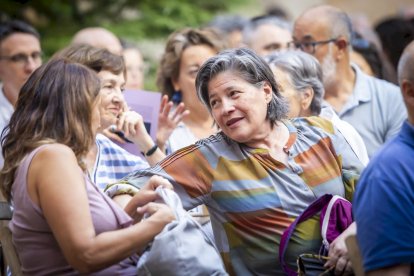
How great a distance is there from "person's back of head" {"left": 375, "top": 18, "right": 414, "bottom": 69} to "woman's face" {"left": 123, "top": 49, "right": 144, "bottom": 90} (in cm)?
256

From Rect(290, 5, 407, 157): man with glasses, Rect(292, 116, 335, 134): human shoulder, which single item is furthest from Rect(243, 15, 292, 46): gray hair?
Rect(292, 116, 335, 134): human shoulder

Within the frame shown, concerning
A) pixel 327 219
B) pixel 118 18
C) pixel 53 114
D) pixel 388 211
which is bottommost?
pixel 327 219

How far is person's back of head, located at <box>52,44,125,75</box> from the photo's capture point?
17.9 feet

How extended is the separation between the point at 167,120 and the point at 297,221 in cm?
180

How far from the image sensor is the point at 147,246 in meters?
4.13

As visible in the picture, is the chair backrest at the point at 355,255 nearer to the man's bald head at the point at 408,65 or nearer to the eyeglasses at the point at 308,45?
the man's bald head at the point at 408,65

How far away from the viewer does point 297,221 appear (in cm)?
440

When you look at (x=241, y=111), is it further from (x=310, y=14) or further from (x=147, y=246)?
(x=310, y=14)

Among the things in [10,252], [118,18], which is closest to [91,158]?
[10,252]

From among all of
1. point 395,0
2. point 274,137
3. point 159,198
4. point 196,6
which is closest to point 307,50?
Result: point 274,137

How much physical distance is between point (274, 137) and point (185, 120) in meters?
1.96

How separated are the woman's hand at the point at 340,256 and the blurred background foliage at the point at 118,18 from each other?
20.2 feet

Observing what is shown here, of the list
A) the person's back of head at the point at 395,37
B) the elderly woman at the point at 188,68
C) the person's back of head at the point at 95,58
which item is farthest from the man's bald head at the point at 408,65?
the person's back of head at the point at 395,37

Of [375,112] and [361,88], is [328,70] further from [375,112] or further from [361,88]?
[375,112]
